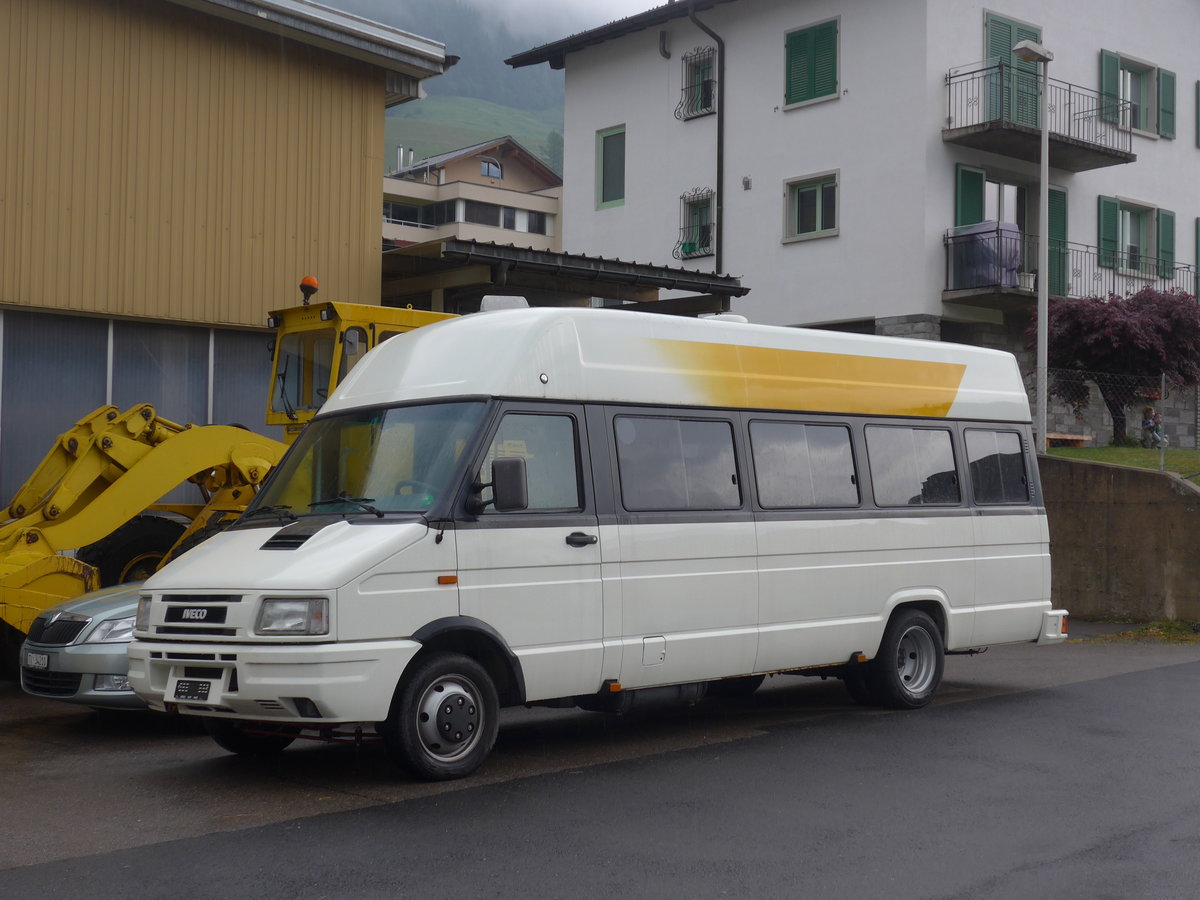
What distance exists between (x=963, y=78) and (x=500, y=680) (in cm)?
2098

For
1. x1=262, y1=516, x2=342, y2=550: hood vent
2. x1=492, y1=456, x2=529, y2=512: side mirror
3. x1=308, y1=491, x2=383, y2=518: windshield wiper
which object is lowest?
x1=262, y1=516, x2=342, y2=550: hood vent

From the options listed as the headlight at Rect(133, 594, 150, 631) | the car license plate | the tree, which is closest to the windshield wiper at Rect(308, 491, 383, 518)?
the headlight at Rect(133, 594, 150, 631)

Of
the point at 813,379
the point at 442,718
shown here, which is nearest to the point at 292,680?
the point at 442,718

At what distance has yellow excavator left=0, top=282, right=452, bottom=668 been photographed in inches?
475

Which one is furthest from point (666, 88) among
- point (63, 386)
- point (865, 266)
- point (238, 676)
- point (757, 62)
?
point (238, 676)

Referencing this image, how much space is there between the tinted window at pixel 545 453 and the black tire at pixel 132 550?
215 inches

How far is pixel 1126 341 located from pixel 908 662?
15486 millimetres

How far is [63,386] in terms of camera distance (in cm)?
1541

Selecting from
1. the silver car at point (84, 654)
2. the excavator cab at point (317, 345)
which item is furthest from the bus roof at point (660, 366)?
the excavator cab at point (317, 345)

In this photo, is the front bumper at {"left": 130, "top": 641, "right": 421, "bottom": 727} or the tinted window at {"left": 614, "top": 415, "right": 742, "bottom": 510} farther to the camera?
the tinted window at {"left": 614, "top": 415, "right": 742, "bottom": 510}

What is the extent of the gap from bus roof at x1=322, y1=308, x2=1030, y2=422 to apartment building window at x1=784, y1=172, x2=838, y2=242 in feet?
53.9

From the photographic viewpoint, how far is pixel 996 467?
11797mm

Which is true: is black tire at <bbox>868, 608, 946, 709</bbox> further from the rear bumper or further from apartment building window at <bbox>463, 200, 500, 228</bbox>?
apartment building window at <bbox>463, 200, 500, 228</bbox>

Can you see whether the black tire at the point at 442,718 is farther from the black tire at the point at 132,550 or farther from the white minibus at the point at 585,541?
the black tire at the point at 132,550
